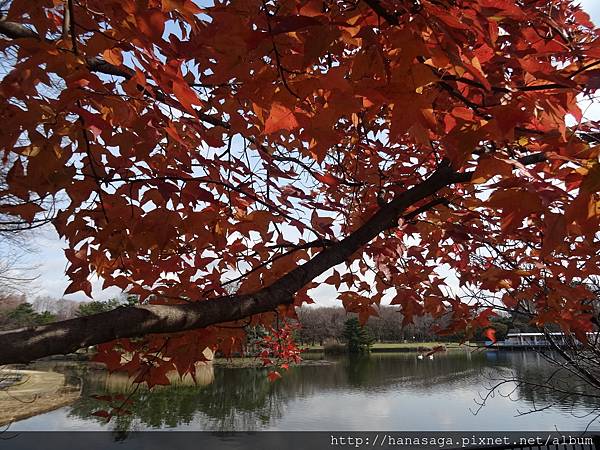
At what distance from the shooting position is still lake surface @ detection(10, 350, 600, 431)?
12.6 meters

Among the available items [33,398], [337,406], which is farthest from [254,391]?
[33,398]

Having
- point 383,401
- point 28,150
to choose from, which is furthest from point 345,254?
point 383,401

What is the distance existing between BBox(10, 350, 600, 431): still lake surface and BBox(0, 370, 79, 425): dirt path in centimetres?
44

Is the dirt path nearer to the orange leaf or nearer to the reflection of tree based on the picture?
the reflection of tree

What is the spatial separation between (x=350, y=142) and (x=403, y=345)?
4806cm

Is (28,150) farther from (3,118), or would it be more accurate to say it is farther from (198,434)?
(198,434)

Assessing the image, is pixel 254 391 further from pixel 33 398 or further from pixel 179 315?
pixel 179 315

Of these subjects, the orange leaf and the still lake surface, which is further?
the still lake surface

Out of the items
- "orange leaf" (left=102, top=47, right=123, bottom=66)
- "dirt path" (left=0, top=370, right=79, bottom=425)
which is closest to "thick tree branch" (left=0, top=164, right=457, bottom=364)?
"orange leaf" (left=102, top=47, right=123, bottom=66)

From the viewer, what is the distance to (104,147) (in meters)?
1.63

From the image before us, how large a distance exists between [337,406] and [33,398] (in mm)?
12656

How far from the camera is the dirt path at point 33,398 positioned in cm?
1444

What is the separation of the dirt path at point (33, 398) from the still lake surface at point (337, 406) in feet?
1.45

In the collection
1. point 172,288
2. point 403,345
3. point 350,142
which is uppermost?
point 350,142
